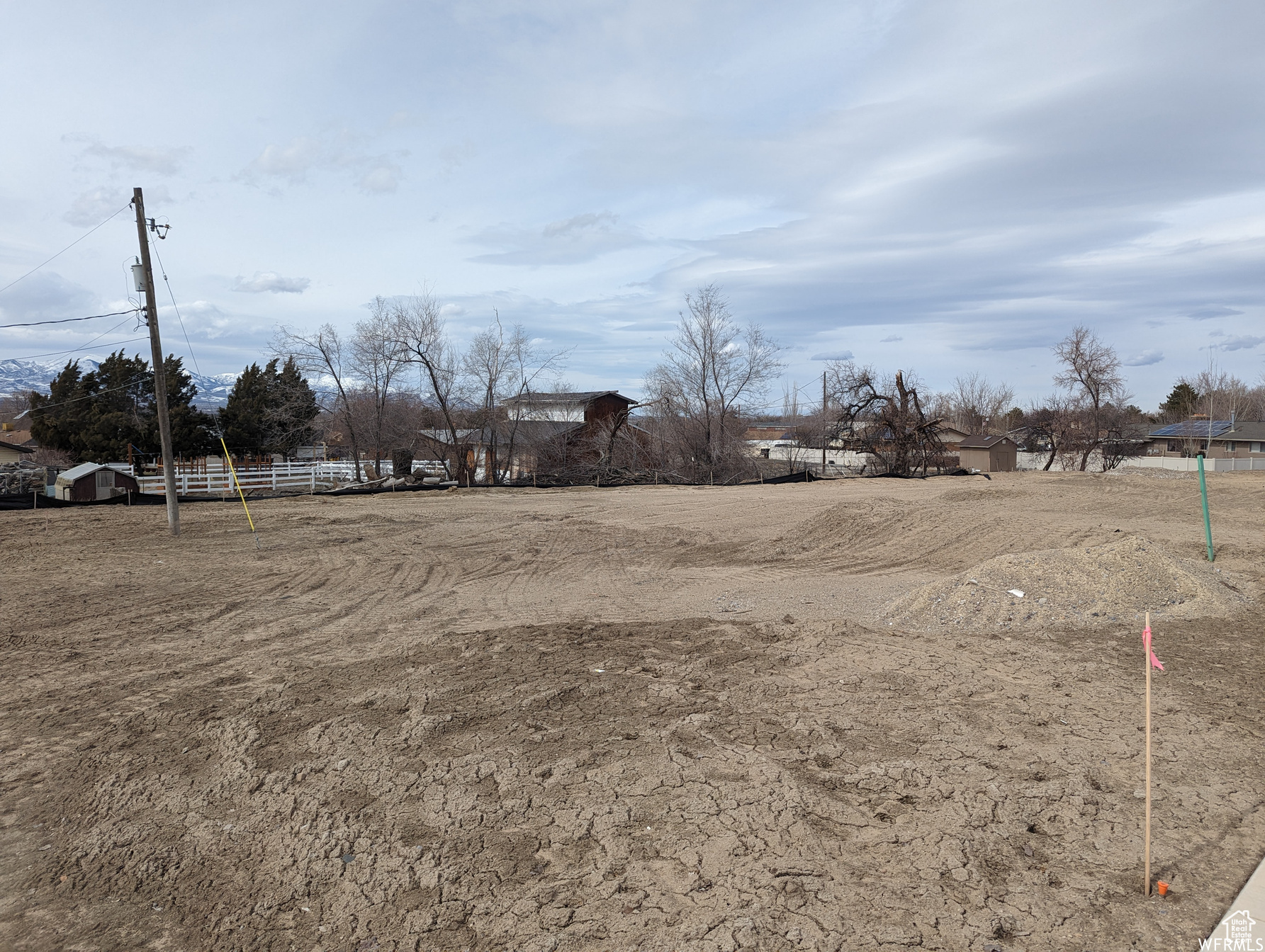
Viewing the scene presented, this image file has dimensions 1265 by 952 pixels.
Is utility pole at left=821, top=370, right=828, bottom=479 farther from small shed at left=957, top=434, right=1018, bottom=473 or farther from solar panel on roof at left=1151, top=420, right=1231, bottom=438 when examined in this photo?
solar panel on roof at left=1151, top=420, right=1231, bottom=438

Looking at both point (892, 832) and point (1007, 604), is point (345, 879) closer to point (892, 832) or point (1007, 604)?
point (892, 832)

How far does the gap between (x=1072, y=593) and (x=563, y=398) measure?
127ft

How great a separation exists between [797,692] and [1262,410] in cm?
11354

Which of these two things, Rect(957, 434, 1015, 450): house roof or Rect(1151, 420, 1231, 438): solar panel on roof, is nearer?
Rect(957, 434, 1015, 450): house roof

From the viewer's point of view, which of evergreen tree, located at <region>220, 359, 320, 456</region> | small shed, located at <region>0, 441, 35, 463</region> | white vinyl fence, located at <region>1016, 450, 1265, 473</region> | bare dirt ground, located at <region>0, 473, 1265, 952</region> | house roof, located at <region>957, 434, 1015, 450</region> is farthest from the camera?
white vinyl fence, located at <region>1016, 450, 1265, 473</region>

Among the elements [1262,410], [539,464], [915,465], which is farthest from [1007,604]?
[1262,410]

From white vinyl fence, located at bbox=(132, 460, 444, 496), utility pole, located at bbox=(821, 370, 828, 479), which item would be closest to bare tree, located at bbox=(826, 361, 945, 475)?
utility pole, located at bbox=(821, 370, 828, 479)

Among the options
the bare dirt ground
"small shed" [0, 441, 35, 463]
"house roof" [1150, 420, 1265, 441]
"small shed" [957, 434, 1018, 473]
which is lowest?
the bare dirt ground

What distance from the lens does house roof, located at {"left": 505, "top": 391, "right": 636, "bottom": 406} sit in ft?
139

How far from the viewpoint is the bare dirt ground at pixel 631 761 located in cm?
383

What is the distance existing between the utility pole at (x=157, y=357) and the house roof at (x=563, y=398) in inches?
950

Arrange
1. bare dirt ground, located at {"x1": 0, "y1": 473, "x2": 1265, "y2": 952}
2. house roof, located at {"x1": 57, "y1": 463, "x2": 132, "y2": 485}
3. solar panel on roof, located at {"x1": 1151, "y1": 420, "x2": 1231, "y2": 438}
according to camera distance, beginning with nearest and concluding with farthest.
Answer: bare dirt ground, located at {"x1": 0, "y1": 473, "x2": 1265, "y2": 952} → house roof, located at {"x1": 57, "y1": 463, "x2": 132, "y2": 485} → solar panel on roof, located at {"x1": 1151, "y1": 420, "x2": 1231, "y2": 438}

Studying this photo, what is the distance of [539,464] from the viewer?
141 ft

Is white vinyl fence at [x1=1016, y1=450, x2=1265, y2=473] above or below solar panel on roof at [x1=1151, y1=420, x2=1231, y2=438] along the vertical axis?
below
